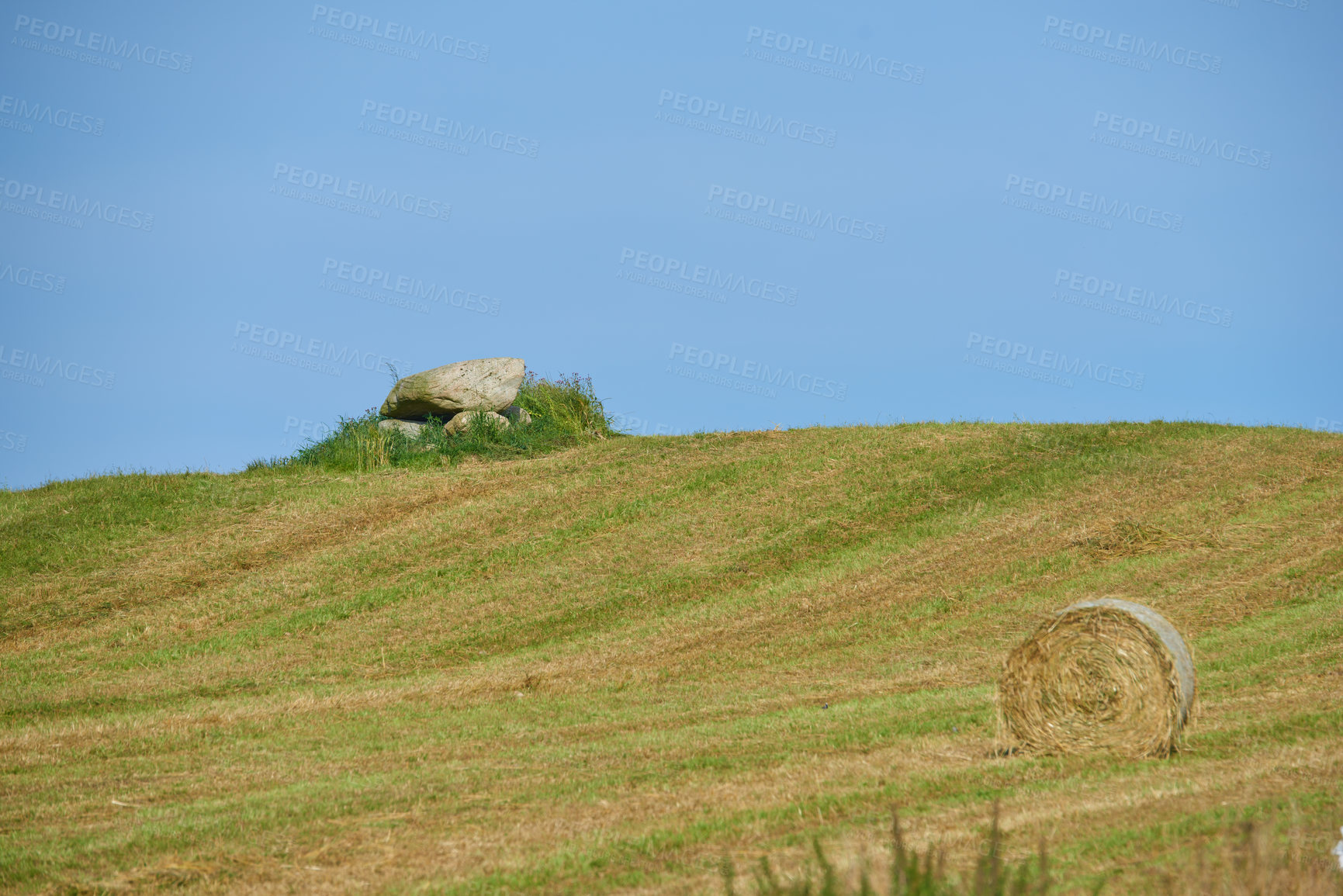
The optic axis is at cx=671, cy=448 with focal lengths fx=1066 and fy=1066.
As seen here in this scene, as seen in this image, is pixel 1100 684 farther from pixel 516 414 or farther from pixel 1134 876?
pixel 516 414

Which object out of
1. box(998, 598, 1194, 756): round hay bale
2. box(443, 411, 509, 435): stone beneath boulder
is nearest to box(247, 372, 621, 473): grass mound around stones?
box(443, 411, 509, 435): stone beneath boulder

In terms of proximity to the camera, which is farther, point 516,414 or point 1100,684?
point 516,414

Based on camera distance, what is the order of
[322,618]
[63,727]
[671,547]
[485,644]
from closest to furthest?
[63,727]
[485,644]
[322,618]
[671,547]

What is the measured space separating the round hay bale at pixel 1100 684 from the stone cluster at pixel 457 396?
848 inches

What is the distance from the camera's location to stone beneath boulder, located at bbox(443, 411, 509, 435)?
29344mm

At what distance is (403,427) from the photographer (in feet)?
97.1

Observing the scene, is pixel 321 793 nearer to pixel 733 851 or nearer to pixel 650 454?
pixel 733 851

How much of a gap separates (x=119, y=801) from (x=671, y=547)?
41.1ft

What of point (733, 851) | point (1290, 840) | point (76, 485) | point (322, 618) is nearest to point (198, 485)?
point (76, 485)

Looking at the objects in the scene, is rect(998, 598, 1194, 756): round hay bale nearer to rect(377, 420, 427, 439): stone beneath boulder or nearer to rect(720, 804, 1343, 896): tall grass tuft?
rect(720, 804, 1343, 896): tall grass tuft

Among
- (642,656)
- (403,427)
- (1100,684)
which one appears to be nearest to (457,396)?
(403,427)

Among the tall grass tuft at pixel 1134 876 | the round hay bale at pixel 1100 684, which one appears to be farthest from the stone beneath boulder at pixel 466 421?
the tall grass tuft at pixel 1134 876

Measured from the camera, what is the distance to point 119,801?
30.5 ft

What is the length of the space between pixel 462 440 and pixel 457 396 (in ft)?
4.70
